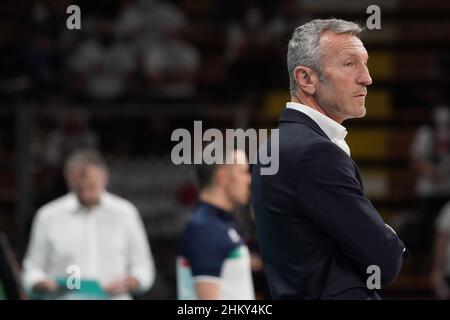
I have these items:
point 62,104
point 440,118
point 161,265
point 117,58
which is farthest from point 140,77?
point 440,118

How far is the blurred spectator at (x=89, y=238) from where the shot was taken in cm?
553

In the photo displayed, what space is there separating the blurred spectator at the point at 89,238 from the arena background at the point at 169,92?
220 cm

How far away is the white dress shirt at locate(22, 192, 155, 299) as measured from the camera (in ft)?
18.1

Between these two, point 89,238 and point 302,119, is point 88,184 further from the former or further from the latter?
point 302,119

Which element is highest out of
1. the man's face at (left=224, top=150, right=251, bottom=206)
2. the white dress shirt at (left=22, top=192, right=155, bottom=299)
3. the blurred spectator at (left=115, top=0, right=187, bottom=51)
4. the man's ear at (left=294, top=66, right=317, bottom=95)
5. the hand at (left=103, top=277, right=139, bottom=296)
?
the blurred spectator at (left=115, top=0, right=187, bottom=51)

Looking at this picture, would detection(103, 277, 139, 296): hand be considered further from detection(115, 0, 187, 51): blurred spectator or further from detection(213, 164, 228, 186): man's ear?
detection(115, 0, 187, 51): blurred spectator

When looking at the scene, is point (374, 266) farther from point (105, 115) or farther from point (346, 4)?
point (346, 4)

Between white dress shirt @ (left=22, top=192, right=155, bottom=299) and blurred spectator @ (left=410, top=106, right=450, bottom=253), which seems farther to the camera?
blurred spectator @ (left=410, top=106, right=450, bottom=253)

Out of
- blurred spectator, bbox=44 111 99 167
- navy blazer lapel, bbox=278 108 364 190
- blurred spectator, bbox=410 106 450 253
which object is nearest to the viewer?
navy blazer lapel, bbox=278 108 364 190

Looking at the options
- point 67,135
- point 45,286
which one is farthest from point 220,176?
point 67,135

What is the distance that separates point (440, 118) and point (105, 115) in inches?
110

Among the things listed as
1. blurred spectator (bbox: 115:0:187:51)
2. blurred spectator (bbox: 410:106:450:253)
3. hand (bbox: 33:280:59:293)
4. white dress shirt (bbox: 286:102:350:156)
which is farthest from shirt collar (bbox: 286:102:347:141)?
blurred spectator (bbox: 115:0:187:51)

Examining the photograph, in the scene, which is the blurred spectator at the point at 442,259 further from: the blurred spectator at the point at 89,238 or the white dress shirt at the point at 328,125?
the white dress shirt at the point at 328,125

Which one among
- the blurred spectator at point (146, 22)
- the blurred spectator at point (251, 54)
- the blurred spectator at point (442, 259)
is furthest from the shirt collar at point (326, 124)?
the blurred spectator at point (146, 22)
